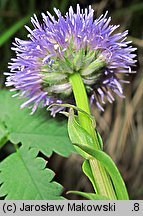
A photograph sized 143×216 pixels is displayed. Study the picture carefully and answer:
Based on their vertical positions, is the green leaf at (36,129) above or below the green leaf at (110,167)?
above

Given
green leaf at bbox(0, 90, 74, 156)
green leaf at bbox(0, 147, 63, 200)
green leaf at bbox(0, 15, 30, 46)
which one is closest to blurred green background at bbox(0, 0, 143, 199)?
green leaf at bbox(0, 15, 30, 46)

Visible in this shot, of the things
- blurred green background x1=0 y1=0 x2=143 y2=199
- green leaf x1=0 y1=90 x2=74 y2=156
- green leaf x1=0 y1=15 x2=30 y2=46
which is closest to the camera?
green leaf x1=0 y1=90 x2=74 y2=156

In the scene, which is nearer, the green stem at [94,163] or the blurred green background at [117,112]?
the green stem at [94,163]

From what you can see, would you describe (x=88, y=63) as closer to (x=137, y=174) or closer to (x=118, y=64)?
(x=118, y=64)

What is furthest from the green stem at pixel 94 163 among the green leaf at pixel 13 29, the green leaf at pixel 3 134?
the green leaf at pixel 13 29

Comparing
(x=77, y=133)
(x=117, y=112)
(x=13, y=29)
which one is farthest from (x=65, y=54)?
(x=117, y=112)

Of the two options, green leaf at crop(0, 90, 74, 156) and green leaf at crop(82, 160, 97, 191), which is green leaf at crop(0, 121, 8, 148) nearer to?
green leaf at crop(0, 90, 74, 156)

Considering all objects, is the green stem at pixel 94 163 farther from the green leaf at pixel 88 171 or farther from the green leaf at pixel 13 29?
the green leaf at pixel 13 29
